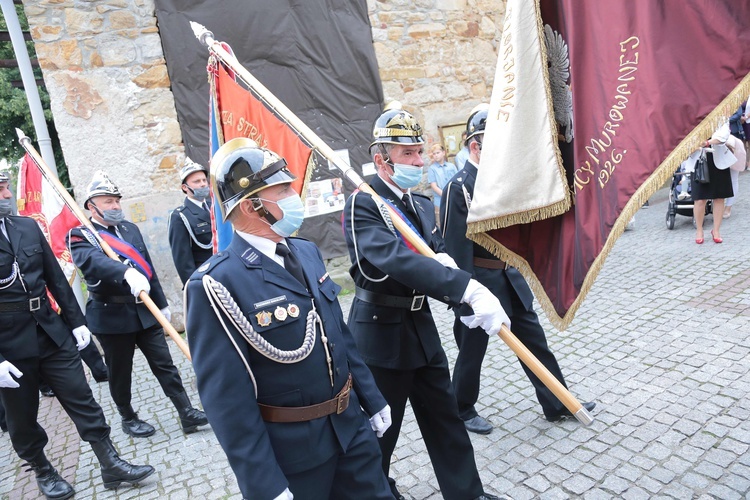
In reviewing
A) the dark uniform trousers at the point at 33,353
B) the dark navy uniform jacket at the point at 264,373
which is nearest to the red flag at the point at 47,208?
the dark uniform trousers at the point at 33,353

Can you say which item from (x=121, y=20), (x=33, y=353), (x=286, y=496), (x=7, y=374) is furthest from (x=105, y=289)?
(x=121, y=20)

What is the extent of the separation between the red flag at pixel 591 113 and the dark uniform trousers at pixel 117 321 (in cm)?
309

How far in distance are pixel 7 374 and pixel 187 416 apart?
150 cm

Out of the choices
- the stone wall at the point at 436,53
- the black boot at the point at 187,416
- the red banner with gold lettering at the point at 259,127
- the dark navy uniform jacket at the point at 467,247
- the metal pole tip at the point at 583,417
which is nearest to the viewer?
the metal pole tip at the point at 583,417

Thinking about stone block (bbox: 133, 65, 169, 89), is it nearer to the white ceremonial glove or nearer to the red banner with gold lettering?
the red banner with gold lettering

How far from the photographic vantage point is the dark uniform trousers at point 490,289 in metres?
3.70

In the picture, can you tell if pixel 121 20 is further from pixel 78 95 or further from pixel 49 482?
A: pixel 49 482

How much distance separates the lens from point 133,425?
4.69 m

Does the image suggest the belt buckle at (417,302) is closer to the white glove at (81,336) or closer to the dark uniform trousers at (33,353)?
the dark uniform trousers at (33,353)

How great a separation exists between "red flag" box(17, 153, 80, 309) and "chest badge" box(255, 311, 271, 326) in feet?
11.8

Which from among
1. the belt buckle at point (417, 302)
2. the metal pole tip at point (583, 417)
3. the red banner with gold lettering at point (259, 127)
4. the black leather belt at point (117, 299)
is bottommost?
the metal pole tip at point (583, 417)

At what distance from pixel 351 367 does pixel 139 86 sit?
6048 mm

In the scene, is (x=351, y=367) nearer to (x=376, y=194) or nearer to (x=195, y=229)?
(x=376, y=194)

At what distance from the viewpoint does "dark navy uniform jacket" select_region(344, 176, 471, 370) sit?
259cm
